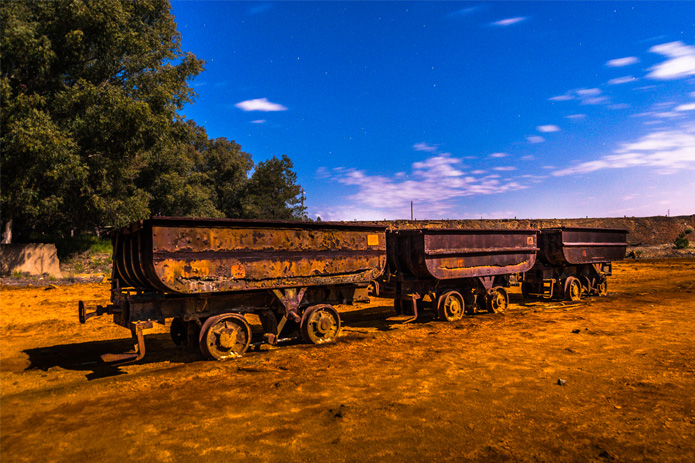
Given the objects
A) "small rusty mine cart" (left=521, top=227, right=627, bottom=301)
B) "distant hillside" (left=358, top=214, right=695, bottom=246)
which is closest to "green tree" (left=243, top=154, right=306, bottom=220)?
"distant hillside" (left=358, top=214, right=695, bottom=246)

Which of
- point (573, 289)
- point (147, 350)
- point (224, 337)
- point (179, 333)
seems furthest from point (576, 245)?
point (147, 350)

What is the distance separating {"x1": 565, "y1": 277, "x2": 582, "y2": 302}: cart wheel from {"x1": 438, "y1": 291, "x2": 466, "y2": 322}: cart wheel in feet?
17.9

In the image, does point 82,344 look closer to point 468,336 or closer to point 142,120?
point 468,336

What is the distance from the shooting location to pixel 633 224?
167ft

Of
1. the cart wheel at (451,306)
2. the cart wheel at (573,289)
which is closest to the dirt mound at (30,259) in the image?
the cart wheel at (451,306)

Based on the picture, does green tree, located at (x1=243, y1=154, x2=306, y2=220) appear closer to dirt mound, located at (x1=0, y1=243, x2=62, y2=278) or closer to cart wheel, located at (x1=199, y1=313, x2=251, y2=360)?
dirt mound, located at (x1=0, y1=243, x2=62, y2=278)

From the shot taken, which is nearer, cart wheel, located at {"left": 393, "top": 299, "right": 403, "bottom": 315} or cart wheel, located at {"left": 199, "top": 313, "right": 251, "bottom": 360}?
cart wheel, located at {"left": 199, "top": 313, "right": 251, "bottom": 360}

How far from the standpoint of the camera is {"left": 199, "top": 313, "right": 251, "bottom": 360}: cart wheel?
7.00 meters

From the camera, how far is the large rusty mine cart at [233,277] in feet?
21.3

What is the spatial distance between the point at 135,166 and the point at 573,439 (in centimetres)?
3167

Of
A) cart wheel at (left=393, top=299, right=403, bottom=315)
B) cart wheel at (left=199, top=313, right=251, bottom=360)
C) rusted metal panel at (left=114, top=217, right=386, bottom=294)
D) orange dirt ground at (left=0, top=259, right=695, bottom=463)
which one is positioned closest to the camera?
orange dirt ground at (left=0, top=259, right=695, bottom=463)

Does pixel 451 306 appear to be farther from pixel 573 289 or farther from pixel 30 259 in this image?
pixel 30 259

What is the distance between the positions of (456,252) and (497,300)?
2497mm

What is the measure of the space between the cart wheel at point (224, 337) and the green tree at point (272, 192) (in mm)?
37690
